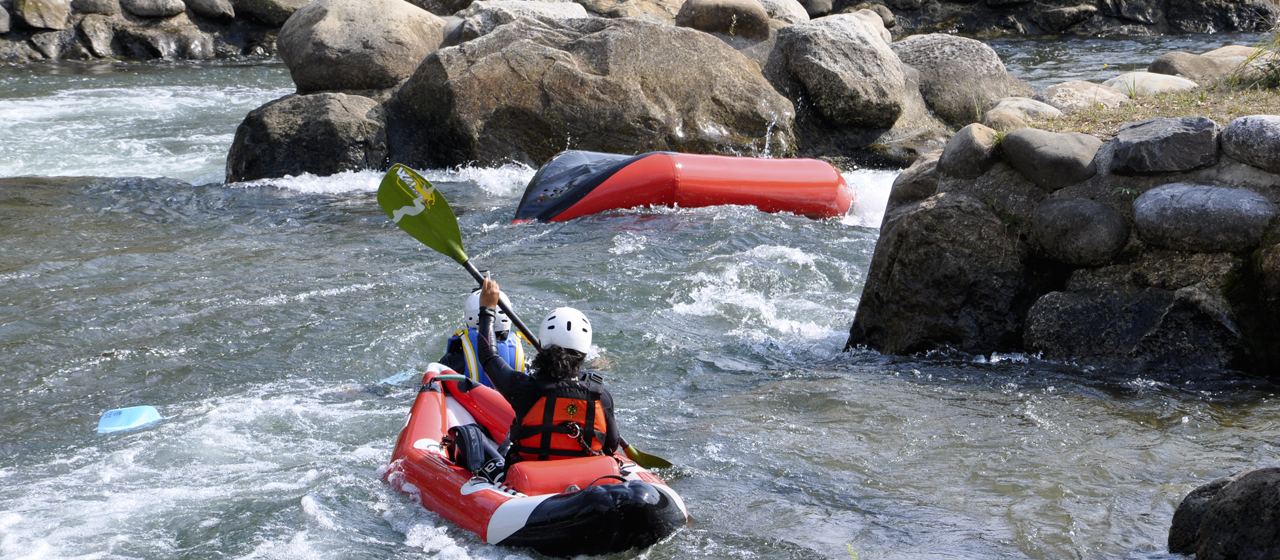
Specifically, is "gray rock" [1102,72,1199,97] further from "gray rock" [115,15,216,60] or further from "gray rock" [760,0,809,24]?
"gray rock" [115,15,216,60]

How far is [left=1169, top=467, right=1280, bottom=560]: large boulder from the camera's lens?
2572 millimetres

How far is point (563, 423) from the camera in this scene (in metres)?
3.75

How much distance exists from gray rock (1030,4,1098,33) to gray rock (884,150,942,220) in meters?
19.5

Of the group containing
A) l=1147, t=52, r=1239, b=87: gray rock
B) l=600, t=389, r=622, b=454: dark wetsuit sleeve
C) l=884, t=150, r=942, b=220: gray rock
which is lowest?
l=600, t=389, r=622, b=454: dark wetsuit sleeve

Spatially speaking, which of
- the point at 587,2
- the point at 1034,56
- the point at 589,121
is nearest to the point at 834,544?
the point at 589,121

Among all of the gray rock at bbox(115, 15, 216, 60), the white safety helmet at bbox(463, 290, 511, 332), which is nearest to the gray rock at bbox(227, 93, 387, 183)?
the white safety helmet at bbox(463, 290, 511, 332)

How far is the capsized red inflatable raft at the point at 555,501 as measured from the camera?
3498mm

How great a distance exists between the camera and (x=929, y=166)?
5750 mm

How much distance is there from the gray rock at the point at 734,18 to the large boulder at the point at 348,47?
3.33 metres

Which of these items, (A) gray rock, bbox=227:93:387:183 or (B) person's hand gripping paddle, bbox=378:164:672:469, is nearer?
(B) person's hand gripping paddle, bbox=378:164:672:469

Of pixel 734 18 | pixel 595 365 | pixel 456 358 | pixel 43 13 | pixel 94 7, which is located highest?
pixel 734 18

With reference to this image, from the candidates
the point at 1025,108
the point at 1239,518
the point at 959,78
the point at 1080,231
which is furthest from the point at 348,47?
the point at 1239,518

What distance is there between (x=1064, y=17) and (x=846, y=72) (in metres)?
14.3

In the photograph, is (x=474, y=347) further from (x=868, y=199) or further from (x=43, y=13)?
(x=43, y=13)
